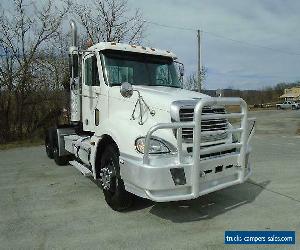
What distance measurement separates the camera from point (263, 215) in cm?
534

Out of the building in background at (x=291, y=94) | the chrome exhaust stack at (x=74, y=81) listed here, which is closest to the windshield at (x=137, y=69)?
the chrome exhaust stack at (x=74, y=81)

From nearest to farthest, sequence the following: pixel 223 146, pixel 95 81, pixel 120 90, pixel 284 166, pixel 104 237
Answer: pixel 104 237, pixel 223 146, pixel 120 90, pixel 95 81, pixel 284 166

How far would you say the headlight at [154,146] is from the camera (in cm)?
498

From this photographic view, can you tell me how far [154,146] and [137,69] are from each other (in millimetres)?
2355

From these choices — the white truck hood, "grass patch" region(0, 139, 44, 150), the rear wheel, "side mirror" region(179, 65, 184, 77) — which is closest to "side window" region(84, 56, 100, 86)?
the white truck hood

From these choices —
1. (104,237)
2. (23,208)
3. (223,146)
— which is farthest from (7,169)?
(223,146)

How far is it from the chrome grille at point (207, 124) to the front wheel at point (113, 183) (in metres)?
1.15

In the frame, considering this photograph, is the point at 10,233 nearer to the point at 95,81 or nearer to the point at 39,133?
the point at 95,81

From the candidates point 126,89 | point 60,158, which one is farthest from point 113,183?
point 60,158

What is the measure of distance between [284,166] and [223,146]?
471 centimetres

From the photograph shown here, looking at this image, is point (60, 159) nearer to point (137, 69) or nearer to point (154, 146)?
point (137, 69)

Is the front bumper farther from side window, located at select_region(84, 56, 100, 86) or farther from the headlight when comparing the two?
side window, located at select_region(84, 56, 100, 86)

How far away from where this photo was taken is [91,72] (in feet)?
23.3

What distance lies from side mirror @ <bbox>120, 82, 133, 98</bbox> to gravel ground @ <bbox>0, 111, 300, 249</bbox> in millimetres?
1805
